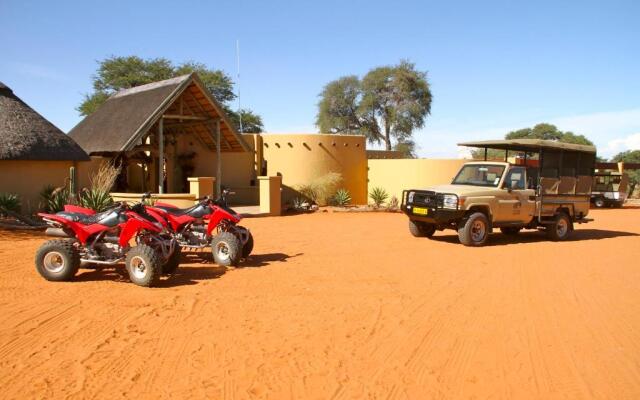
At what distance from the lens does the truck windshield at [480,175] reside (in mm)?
12641

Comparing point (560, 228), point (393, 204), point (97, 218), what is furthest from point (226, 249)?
point (393, 204)

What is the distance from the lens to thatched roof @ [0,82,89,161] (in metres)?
14.8

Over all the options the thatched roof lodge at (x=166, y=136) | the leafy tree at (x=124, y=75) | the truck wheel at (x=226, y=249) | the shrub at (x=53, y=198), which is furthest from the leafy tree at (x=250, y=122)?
the truck wheel at (x=226, y=249)

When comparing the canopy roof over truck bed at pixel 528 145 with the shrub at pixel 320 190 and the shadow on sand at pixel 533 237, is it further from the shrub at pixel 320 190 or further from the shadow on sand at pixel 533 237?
the shrub at pixel 320 190

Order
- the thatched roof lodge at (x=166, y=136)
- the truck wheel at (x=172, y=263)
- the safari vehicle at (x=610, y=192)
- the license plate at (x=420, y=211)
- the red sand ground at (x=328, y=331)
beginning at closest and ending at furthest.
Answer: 1. the red sand ground at (x=328, y=331)
2. the truck wheel at (x=172, y=263)
3. the license plate at (x=420, y=211)
4. the thatched roof lodge at (x=166, y=136)
5. the safari vehicle at (x=610, y=192)

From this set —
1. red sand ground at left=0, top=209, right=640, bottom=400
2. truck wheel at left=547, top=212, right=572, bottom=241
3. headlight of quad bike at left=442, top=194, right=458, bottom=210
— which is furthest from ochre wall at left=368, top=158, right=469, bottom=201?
red sand ground at left=0, top=209, right=640, bottom=400

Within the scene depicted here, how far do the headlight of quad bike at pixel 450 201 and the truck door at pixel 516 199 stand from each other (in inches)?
49.9

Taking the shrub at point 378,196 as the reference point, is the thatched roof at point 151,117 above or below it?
above

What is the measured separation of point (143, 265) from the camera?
7.29 metres

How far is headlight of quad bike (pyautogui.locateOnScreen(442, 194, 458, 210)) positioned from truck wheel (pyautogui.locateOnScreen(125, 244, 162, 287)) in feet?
21.9

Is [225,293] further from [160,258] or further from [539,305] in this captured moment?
[539,305]

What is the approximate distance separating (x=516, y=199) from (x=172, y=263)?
819cm

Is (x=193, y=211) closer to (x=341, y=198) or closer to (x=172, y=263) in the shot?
(x=172, y=263)

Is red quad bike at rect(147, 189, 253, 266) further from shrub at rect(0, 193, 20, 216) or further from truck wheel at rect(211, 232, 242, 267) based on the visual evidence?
shrub at rect(0, 193, 20, 216)
